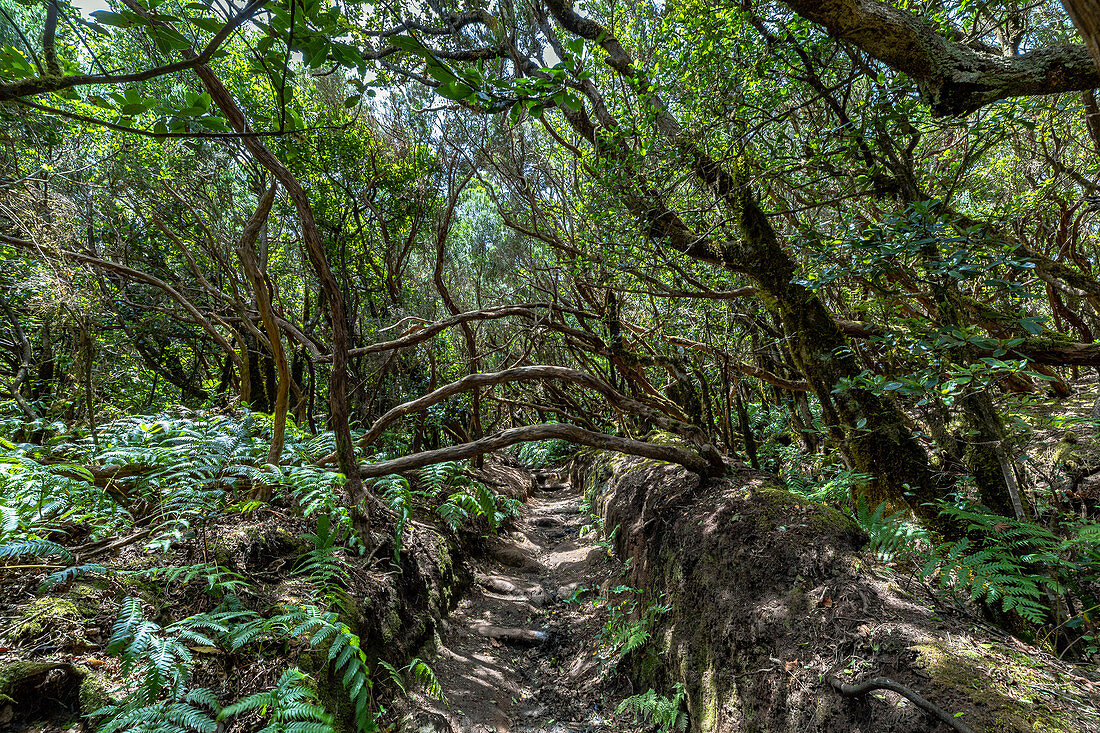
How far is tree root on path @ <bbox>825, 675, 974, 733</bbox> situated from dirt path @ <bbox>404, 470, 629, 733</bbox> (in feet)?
6.24

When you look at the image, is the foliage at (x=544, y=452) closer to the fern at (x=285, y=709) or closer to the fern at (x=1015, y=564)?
the fern at (x=1015, y=564)

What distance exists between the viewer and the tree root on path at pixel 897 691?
6.03 feet

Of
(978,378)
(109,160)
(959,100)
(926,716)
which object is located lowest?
(926,716)

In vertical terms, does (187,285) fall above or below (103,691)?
above

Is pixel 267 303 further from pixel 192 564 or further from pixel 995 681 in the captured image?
pixel 995 681

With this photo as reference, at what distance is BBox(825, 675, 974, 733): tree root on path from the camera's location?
6.03ft

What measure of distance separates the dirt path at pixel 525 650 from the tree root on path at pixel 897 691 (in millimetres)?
1902

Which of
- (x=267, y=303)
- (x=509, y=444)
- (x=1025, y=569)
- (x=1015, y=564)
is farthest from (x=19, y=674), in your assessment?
(x=1025, y=569)

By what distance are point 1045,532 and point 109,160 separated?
10607 millimetres

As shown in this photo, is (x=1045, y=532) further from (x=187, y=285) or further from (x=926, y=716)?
(x=187, y=285)

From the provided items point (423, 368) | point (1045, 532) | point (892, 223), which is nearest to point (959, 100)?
point (892, 223)

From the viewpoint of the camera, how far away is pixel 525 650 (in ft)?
14.6

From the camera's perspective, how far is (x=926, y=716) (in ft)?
6.42

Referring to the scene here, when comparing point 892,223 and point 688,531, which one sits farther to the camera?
point 688,531
